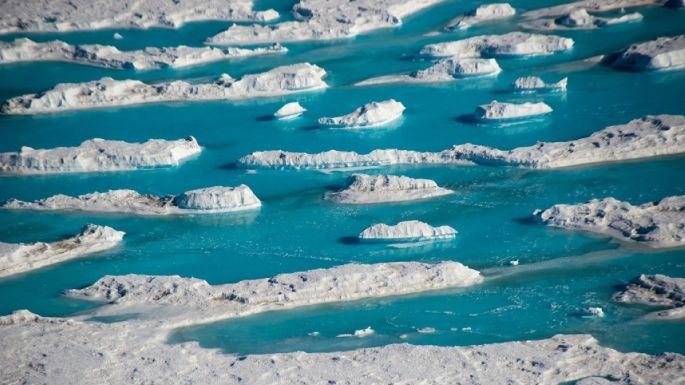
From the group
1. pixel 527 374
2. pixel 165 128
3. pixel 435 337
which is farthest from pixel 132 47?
pixel 527 374

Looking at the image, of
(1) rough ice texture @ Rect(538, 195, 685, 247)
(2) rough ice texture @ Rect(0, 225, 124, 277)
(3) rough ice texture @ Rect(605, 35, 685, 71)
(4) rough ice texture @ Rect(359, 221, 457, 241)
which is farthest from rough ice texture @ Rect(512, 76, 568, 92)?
(2) rough ice texture @ Rect(0, 225, 124, 277)

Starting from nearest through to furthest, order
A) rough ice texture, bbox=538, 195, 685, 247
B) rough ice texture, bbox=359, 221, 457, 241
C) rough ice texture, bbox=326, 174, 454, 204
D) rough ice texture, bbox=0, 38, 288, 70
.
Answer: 1. rough ice texture, bbox=538, 195, 685, 247
2. rough ice texture, bbox=359, 221, 457, 241
3. rough ice texture, bbox=326, 174, 454, 204
4. rough ice texture, bbox=0, 38, 288, 70

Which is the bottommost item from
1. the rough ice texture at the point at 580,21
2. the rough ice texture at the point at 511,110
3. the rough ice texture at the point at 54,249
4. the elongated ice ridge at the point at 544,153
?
the rough ice texture at the point at 54,249

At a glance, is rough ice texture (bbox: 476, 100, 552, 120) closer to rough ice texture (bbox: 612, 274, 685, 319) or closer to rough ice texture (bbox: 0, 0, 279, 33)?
rough ice texture (bbox: 612, 274, 685, 319)

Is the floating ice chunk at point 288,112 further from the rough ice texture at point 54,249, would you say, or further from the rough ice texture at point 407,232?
the rough ice texture at point 407,232

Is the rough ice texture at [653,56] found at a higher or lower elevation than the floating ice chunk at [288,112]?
higher

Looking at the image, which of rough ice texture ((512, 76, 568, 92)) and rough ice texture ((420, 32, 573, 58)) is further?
rough ice texture ((420, 32, 573, 58))

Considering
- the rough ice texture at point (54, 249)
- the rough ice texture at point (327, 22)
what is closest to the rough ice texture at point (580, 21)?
the rough ice texture at point (327, 22)
